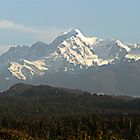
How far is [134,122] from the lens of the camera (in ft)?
607

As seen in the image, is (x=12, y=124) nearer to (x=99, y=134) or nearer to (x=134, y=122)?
(x=134, y=122)

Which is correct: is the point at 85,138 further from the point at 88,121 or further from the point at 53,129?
the point at 88,121

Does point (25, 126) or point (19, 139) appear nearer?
point (19, 139)

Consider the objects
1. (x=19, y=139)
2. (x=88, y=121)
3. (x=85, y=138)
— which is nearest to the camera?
(x=85, y=138)

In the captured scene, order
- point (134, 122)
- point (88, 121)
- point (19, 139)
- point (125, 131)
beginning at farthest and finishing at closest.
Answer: point (88, 121) → point (134, 122) → point (125, 131) → point (19, 139)

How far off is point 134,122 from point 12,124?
39.7m

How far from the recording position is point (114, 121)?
7682 inches

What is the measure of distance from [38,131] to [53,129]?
4926 millimetres

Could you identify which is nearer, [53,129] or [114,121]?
[53,129]

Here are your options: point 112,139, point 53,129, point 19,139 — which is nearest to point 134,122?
point 53,129

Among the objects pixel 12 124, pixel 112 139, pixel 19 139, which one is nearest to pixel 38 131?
pixel 12 124

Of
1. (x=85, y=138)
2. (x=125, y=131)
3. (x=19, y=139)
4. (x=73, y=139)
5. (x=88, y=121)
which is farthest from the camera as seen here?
(x=88, y=121)

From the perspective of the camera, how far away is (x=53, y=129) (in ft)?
588

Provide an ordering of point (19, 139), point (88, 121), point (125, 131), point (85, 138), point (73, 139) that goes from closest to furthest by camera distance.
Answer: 1. point (85, 138)
2. point (73, 139)
3. point (19, 139)
4. point (125, 131)
5. point (88, 121)
